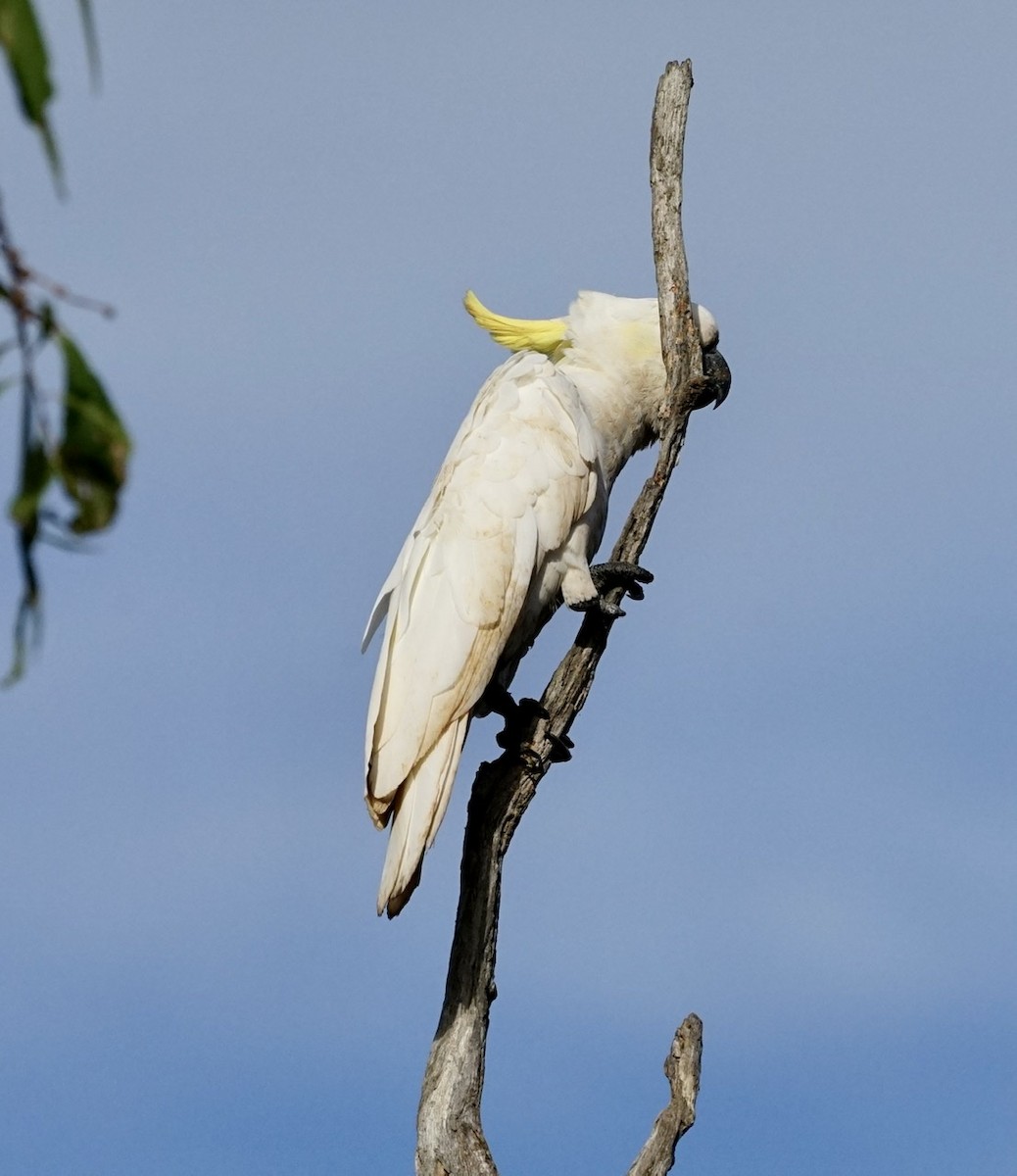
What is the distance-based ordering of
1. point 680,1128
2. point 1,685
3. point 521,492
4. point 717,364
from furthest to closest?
1. point 717,364
2. point 521,492
3. point 680,1128
4. point 1,685

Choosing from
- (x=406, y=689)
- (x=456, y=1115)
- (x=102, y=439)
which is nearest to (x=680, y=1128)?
(x=456, y=1115)

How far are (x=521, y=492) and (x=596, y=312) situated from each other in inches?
39.0

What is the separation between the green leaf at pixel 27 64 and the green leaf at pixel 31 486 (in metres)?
0.24

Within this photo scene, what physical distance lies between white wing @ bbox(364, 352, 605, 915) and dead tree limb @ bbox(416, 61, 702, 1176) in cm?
24

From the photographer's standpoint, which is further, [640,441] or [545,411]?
[640,441]

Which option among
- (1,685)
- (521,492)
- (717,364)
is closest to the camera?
(1,685)

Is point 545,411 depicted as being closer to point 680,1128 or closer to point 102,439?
point 680,1128

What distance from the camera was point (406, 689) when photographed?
4.75 meters

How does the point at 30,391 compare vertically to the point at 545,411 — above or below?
below

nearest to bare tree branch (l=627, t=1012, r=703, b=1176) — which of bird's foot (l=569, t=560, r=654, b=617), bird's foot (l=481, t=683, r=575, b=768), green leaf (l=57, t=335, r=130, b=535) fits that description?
bird's foot (l=481, t=683, r=575, b=768)

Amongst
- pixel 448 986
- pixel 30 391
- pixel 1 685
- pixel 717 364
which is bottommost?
pixel 1 685

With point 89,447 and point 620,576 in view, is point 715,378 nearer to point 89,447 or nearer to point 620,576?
point 620,576

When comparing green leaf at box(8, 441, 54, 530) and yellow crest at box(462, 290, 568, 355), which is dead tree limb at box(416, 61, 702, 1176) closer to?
yellow crest at box(462, 290, 568, 355)

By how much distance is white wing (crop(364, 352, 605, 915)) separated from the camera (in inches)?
182
